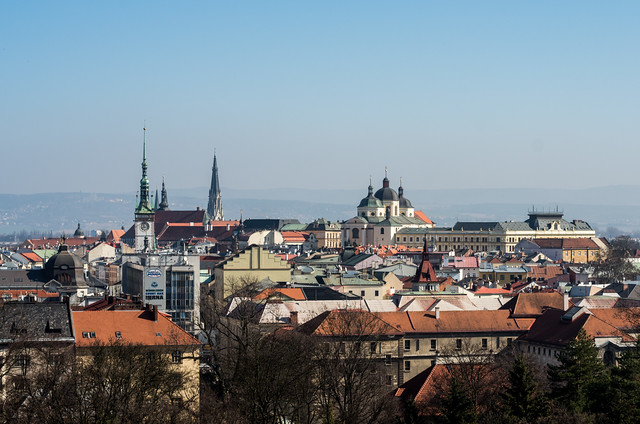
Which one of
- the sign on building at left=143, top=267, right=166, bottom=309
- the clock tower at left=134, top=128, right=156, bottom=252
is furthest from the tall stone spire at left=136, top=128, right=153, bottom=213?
the sign on building at left=143, top=267, right=166, bottom=309

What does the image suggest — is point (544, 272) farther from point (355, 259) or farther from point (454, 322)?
point (454, 322)

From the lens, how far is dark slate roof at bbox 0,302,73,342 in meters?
46.5

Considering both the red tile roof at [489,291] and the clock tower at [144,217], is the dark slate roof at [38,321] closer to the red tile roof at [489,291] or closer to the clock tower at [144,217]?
the red tile roof at [489,291]

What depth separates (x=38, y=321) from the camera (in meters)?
48.9

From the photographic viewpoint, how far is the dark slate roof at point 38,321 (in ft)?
152

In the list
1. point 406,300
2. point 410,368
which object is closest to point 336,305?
point 406,300

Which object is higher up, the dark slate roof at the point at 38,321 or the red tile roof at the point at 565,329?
the dark slate roof at the point at 38,321

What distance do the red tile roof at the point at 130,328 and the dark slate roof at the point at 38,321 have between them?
862 mm

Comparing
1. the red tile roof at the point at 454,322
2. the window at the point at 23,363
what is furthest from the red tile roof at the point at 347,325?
the window at the point at 23,363

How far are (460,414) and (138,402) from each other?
424 inches

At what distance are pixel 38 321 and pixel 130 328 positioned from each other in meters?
4.42

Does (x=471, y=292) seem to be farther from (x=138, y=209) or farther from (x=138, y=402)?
(x=138, y=209)

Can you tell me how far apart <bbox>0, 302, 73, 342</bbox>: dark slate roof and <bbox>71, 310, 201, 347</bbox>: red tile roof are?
33.9 inches

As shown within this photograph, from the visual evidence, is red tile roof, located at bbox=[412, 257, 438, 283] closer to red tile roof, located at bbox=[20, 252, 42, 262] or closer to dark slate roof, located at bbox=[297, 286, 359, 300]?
dark slate roof, located at bbox=[297, 286, 359, 300]
